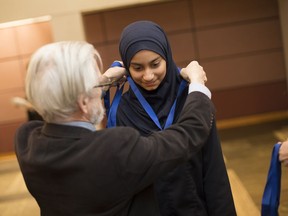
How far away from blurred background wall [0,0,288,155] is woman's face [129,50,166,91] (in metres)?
4.60

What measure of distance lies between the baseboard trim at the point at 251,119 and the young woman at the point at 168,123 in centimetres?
486

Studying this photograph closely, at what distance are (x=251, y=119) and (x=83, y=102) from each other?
566 cm

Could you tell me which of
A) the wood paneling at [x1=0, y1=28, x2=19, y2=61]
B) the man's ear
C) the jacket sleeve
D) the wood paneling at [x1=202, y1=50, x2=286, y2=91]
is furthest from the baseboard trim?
the man's ear

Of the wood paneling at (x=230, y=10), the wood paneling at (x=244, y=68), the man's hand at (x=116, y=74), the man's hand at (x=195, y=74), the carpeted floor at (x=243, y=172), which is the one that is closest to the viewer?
the man's hand at (x=195, y=74)

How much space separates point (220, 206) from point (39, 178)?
0.75m

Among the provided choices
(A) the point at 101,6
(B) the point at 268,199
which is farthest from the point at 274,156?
(A) the point at 101,6

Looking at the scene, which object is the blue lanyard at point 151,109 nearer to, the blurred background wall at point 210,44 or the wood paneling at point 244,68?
the blurred background wall at point 210,44

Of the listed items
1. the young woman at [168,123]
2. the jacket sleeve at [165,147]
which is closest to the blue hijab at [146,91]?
the young woman at [168,123]

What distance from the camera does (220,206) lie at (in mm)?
1509

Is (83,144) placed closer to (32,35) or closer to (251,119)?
(32,35)

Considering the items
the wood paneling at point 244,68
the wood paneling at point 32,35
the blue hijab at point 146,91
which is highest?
the wood paneling at point 32,35

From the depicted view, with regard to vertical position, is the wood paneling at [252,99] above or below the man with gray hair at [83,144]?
below

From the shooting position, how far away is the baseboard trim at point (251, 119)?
6.30m

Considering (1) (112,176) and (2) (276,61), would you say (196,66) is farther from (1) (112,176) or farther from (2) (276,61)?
(2) (276,61)
